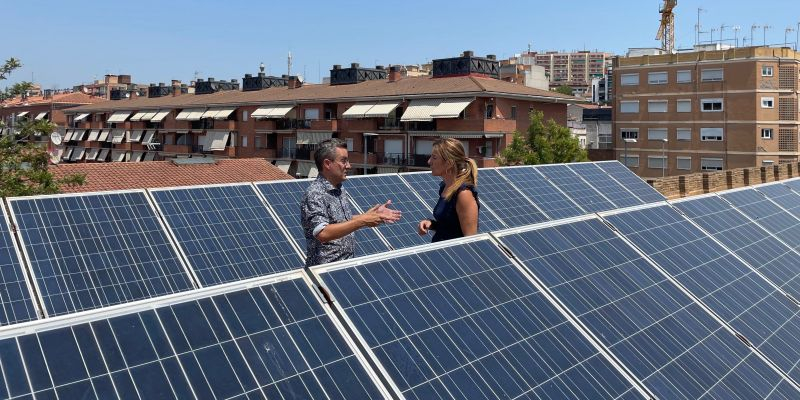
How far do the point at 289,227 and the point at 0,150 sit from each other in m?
12.6

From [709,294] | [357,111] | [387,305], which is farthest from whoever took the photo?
[357,111]

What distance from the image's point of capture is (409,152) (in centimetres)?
4838

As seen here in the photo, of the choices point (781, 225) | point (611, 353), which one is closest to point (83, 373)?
point (611, 353)

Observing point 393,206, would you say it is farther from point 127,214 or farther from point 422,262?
point 422,262

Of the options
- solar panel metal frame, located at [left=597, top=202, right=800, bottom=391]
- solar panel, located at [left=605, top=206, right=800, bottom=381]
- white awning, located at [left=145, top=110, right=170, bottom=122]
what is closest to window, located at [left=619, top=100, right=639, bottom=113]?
white awning, located at [left=145, top=110, right=170, bottom=122]

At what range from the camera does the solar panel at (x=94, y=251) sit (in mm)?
7180

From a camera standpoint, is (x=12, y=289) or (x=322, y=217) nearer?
(x=322, y=217)

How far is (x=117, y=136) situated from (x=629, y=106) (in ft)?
169

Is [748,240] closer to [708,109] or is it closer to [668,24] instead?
[708,109]

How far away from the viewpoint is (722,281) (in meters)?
6.81

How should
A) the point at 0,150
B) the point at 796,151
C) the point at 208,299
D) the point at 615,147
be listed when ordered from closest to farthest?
the point at 208,299 → the point at 0,150 → the point at 796,151 → the point at 615,147

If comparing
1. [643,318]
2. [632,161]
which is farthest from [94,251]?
[632,161]

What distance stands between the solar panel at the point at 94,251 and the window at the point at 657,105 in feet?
177

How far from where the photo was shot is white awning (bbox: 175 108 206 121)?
62.1 m
